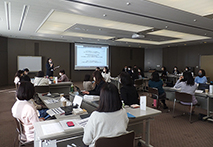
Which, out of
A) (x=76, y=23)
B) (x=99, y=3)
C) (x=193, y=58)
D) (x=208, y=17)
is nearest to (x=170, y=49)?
(x=193, y=58)

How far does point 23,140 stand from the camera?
2.29 m

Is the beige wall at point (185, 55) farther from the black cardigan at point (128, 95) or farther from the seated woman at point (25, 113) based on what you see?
the seated woman at point (25, 113)

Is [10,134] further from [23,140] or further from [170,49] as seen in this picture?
[170,49]

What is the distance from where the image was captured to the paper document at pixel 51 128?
1.88m

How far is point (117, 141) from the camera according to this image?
1.54 meters

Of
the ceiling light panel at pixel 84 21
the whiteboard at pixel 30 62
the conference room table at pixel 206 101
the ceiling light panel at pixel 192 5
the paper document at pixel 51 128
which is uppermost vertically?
the ceiling light panel at pixel 84 21

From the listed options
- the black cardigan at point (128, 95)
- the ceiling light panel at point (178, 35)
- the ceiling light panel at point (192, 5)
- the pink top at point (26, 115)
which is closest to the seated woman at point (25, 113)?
the pink top at point (26, 115)

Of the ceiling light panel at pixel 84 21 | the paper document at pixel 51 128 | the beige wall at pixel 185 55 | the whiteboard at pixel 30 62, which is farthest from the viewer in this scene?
the beige wall at pixel 185 55

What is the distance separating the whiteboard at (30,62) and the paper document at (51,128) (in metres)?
9.70

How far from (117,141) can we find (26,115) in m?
1.45

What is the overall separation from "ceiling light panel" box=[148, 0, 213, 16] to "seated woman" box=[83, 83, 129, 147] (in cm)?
377

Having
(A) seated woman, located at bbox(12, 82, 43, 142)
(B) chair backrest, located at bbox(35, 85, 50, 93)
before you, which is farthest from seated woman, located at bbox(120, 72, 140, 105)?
(B) chair backrest, located at bbox(35, 85, 50, 93)

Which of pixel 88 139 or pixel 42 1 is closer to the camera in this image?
pixel 88 139

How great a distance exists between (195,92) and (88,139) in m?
3.88
